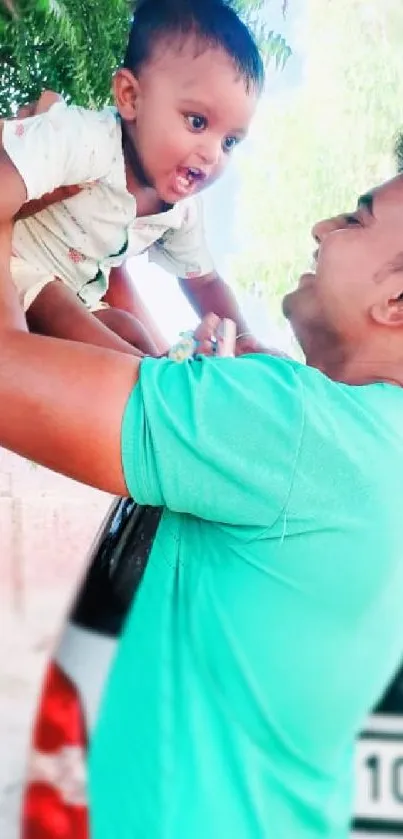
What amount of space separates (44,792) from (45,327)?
0.41 meters

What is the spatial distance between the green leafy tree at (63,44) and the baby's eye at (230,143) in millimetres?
144

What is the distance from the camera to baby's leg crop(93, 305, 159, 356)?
91 centimetres

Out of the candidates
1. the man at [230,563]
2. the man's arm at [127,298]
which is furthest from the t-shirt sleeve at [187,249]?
the man at [230,563]

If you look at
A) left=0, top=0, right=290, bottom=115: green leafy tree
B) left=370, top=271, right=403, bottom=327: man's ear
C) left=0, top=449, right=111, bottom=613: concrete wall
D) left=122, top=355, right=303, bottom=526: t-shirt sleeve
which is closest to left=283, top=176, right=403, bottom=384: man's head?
left=370, top=271, right=403, bottom=327: man's ear

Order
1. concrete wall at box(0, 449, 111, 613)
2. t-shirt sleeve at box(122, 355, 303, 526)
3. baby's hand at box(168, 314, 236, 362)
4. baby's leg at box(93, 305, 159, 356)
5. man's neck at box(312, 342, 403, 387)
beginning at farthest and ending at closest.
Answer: concrete wall at box(0, 449, 111, 613) → baby's leg at box(93, 305, 159, 356) → baby's hand at box(168, 314, 236, 362) → man's neck at box(312, 342, 403, 387) → t-shirt sleeve at box(122, 355, 303, 526)

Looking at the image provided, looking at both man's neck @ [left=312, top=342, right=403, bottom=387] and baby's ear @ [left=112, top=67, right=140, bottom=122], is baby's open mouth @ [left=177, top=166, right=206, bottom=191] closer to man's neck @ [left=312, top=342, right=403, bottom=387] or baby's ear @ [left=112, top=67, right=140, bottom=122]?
baby's ear @ [left=112, top=67, right=140, bottom=122]

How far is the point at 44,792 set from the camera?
0.76 m

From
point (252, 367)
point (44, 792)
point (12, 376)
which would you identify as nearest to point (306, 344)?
point (252, 367)

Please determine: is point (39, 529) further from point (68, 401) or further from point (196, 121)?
point (68, 401)

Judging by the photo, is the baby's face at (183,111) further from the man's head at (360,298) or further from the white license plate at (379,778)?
the white license plate at (379,778)

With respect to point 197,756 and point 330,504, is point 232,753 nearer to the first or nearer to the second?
point 197,756

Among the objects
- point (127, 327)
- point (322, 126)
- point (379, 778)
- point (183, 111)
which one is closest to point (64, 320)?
point (127, 327)

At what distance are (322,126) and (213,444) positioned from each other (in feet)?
2.12

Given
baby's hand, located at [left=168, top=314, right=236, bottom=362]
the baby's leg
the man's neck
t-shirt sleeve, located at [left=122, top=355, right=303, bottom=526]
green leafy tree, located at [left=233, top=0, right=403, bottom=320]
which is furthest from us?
green leafy tree, located at [left=233, top=0, right=403, bottom=320]
